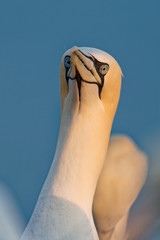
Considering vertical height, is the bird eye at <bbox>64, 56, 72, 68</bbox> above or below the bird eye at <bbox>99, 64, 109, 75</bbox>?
above

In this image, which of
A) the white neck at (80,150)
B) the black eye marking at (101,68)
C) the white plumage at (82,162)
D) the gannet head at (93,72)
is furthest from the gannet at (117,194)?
the black eye marking at (101,68)

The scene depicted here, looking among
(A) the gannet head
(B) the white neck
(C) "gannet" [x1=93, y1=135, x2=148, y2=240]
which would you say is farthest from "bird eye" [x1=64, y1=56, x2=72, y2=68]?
(C) "gannet" [x1=93, y1=135, x2=148, y2=240]

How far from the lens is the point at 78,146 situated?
4.50m

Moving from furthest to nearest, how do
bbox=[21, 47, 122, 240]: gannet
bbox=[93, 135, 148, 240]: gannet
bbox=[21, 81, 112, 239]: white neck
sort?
bbox=[93, 135, 148, 240]: gannet
bbox=[21, 81, 112, 239]: white neck
bbox=[21, 47, 122, 240]: gannet

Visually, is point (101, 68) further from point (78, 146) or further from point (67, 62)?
point (78, 146)

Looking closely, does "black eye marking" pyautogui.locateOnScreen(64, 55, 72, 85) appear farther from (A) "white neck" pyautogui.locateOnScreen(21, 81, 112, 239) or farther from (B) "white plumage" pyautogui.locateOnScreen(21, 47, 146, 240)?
(A) "white neck" pyautogui.locateOnScreen(21, 81, 112, 239)

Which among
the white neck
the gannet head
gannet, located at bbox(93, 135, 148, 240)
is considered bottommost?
gannet, located at bbox(93, 135, 148, 240)

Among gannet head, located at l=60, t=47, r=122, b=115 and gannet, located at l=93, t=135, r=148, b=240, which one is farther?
gannet, located at l=93, t=135, r=148, b=240

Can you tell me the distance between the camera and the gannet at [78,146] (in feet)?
13.9

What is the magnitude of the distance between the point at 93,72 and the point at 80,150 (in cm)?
54

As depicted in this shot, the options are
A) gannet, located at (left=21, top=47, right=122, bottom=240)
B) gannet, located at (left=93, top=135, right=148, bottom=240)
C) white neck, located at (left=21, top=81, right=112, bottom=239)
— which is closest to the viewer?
gannet, located at (left=21, top=47, right=122, bottom=240)

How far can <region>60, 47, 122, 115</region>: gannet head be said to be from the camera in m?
4.31

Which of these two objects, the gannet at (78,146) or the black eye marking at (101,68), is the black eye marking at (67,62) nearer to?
the gannet at (78,146)

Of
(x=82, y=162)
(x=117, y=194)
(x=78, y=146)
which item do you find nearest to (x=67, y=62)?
(x=78, y=146)
